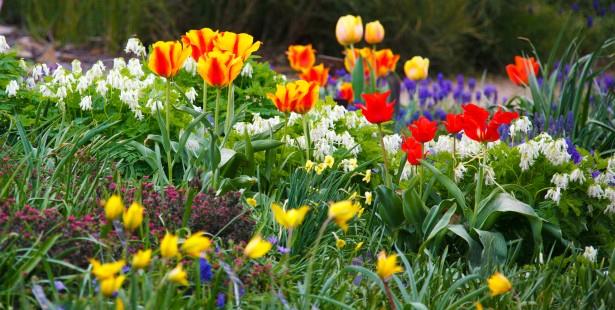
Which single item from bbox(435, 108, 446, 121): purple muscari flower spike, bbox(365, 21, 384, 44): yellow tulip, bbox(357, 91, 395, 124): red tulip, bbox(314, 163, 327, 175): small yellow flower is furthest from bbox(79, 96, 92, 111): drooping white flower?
bbox(435, 108, 446, 121): purple muscari flower spike

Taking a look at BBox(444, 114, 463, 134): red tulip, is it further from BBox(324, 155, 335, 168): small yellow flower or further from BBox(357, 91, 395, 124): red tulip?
BBox(324, 155, 335, 168): small yellow flower

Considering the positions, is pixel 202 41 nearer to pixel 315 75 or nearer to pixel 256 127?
pixel 256 127

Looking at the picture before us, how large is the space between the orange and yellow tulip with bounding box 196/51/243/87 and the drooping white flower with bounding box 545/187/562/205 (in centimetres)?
117

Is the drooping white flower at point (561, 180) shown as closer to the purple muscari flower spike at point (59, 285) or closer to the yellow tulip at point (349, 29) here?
the purple muscari flower spike at point (59, 285)

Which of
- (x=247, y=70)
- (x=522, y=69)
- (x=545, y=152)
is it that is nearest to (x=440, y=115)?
(x=522, y=69)

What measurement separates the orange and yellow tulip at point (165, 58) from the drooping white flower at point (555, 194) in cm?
135

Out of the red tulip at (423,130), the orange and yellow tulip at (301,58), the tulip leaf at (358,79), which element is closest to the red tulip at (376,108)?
the red tulip at (423,130)

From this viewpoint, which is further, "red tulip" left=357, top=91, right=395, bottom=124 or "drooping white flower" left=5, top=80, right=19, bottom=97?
"drooping white flower" left=5, top=80, right=19, bottom=97

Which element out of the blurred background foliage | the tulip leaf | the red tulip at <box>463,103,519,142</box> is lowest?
the blurred background foliage

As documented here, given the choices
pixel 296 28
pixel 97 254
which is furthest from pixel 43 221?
pixel 296 28

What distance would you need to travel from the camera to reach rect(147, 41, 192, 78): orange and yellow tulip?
9.84 feet

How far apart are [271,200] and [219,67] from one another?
502mm

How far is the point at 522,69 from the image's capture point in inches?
200

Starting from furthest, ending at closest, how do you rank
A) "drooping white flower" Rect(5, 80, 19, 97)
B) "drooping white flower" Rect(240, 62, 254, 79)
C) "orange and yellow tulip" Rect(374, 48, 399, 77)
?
"orange and yellow tulip" Rect(374, 48, 399, 77), "drooping white flower" Rect(240, 62, 254, 79), "drooping white flower" Rect(5, 80, 19, 97)
